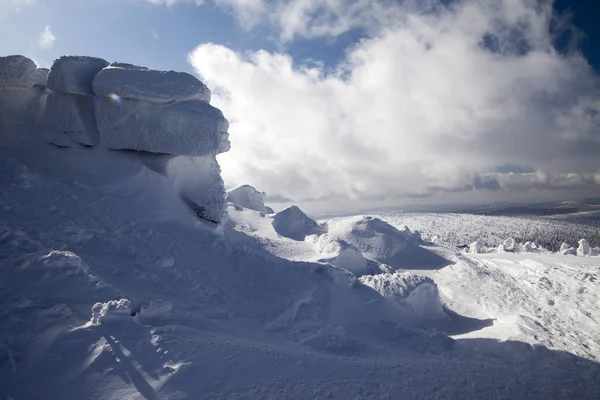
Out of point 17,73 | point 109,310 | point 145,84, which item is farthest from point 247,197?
point 109,310

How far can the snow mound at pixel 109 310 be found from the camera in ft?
26.0

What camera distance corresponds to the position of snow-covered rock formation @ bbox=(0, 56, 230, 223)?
17.3m

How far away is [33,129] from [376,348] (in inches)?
833

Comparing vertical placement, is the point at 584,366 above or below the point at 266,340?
below

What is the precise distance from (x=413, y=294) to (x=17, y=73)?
80.6ft

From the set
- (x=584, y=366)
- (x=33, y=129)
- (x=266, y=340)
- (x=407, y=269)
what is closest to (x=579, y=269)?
(x=407, y=269)

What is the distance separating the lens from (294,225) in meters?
27.1

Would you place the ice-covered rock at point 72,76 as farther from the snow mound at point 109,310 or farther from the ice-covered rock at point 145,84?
the snow mound at point 109,310

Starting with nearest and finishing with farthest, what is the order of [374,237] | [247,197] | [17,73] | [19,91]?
[17,73] → [19,91] → [374,237] → [247,197]

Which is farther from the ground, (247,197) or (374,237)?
(247,197)

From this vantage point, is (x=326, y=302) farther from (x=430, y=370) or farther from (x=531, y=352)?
(x=531, y=352)

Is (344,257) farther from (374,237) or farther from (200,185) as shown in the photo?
(200,185)

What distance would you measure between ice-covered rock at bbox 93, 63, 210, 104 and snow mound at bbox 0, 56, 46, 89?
3.81 meters

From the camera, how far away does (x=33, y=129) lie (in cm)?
1744
